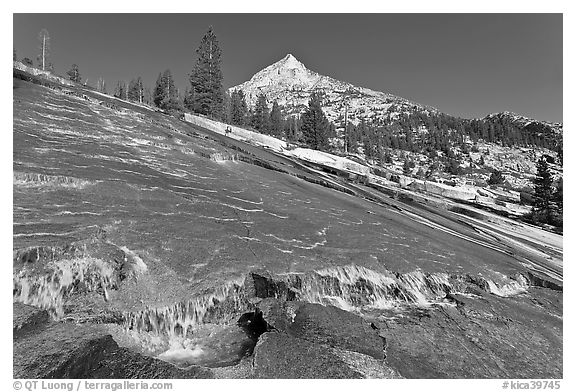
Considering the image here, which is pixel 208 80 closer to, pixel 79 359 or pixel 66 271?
pixel 66 271

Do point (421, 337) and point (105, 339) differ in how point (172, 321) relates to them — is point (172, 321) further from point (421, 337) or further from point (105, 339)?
point (421, 337)

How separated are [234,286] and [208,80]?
54.6m

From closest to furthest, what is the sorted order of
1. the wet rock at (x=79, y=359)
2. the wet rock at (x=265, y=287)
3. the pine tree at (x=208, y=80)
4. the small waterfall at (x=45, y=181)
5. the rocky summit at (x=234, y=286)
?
the wet rock at (x=79, y=359) → the rocky summit at (x=234, y=286) → the wet rock at (x=265, y=287) → the small waterfall at (x=45, y=181) → the pine tree at (x=208, y=80)

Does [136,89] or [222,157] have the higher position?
[136,89]

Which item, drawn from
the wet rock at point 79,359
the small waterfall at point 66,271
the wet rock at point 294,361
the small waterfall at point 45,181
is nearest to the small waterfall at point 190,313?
the wet rock at point 79,359

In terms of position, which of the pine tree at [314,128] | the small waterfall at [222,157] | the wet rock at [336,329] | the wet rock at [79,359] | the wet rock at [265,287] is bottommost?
the wet rock at [79,359]

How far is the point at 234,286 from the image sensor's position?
28.6 ft

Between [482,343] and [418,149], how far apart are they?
158m

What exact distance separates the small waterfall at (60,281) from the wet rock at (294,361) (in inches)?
163

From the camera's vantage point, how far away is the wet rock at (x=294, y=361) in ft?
21.5

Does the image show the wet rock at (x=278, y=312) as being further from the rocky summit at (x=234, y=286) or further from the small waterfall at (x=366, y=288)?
the small waterfall at (x=366, y=288)

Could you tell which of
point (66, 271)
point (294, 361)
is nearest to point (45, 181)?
point (66, 271)

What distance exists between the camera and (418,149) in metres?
153
